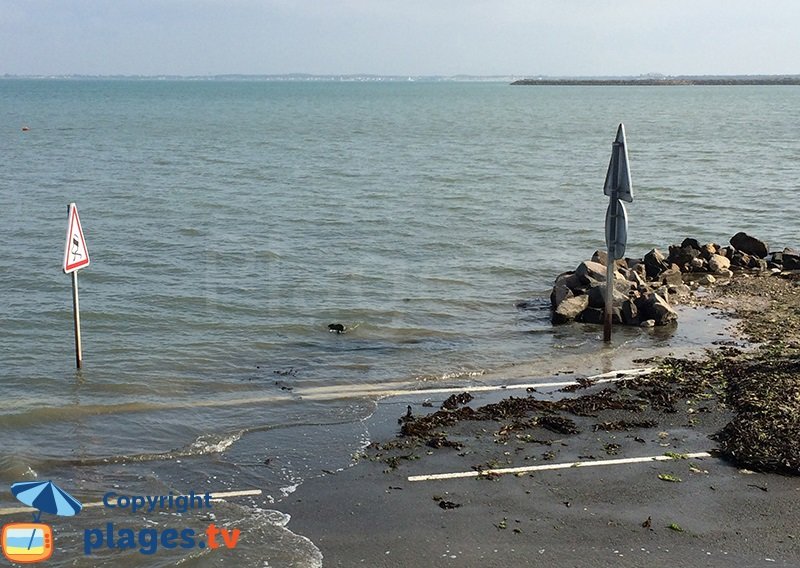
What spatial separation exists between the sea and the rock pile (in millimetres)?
502

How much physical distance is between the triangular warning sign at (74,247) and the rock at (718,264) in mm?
13969

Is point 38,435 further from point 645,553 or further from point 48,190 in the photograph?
point 48,190

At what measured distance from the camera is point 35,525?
8.71 m

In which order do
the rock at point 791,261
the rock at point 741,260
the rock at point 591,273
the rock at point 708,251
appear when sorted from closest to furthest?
the rock at point 591,273, the rock at point 791,261, the rock at point 741,260, the rock at point 708,251

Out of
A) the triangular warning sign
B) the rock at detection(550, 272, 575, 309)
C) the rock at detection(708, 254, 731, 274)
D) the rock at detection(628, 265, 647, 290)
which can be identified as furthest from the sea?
the rock at detection(708, 254, 731, 274)

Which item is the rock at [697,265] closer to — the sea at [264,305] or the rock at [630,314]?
the sea at [264,305]

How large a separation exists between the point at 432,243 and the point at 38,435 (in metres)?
15.9

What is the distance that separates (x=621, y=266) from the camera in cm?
2112

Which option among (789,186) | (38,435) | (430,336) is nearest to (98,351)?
(38,435)

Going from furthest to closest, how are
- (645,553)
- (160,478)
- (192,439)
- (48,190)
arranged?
(48,190) → (192,439) → (160,478) → (645,553)

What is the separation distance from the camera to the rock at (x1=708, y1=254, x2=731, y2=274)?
2153 centimetres

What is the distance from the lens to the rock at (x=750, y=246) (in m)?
23.4

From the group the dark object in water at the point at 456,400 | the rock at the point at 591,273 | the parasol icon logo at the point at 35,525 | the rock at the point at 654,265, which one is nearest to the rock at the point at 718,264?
the rock at the point at 654,265

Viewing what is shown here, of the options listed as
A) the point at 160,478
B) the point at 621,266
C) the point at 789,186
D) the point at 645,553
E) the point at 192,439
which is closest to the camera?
the point at 645,553
